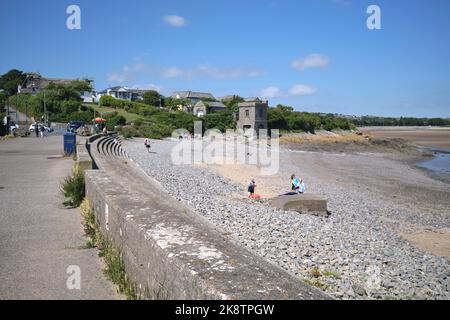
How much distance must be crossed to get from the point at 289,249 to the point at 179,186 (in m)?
8.75

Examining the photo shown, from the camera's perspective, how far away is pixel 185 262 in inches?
113

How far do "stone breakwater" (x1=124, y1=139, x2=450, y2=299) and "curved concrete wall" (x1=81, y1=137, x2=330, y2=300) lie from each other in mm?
3733

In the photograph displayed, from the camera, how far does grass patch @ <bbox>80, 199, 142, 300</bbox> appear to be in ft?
12.8

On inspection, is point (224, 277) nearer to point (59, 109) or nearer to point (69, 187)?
point (69, 187)

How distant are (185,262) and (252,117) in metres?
64.7

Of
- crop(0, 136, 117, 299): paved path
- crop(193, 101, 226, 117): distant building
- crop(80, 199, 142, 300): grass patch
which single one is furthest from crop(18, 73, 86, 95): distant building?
crop(80, 199, 142, 300): grass patch

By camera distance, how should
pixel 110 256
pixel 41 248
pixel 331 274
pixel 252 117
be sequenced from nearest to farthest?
pixel 110 256
pixel 41 248
pixel 331 274
pixel 252 117

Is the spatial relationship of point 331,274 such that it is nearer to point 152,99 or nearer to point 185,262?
point 185,262

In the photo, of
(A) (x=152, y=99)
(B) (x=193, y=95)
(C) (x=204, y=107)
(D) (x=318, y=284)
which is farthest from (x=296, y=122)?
(D) (x=318, y=284)

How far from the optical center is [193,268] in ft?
8.98

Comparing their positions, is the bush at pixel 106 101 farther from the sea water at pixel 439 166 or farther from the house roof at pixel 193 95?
the sea water at pixel 439 166

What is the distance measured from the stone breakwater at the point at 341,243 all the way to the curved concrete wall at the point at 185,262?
3.73 metres

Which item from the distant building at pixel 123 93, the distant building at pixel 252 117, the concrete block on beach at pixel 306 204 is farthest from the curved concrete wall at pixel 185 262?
the distant building at pixel 123 93
